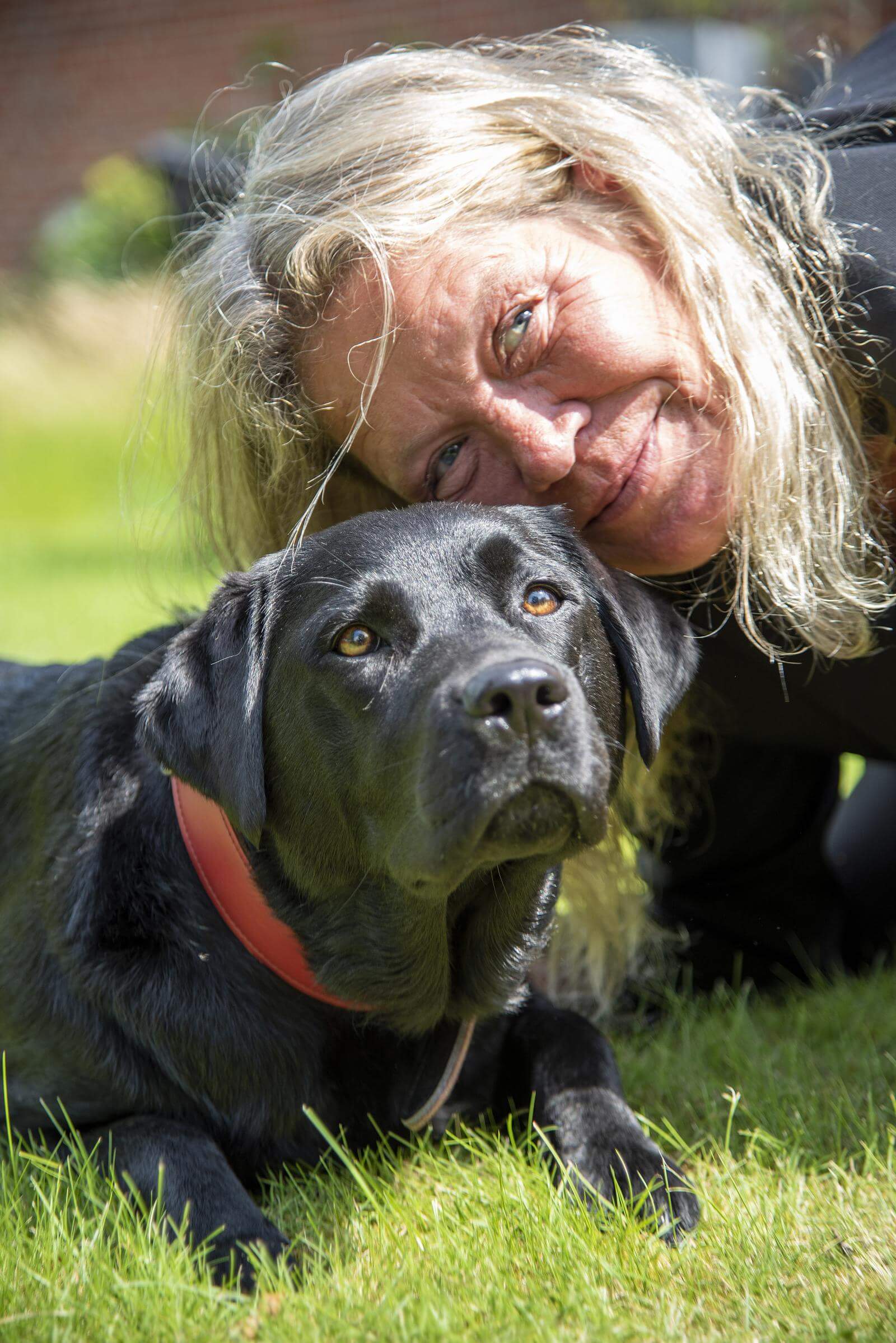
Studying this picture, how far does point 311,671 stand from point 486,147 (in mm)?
1180

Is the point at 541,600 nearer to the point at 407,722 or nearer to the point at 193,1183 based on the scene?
the point at 407,722

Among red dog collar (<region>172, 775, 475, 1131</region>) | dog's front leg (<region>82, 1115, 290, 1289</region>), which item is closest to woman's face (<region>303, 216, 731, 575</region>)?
red dog collar (<region>172, 775, 475, 1131</region>)

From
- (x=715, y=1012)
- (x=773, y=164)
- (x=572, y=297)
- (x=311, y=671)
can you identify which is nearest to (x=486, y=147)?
(x=572, y=297)

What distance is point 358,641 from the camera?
206 cm

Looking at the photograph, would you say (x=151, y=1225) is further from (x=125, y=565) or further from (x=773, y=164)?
(x=125, y=565)

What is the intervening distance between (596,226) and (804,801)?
1.58m

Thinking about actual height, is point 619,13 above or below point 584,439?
above

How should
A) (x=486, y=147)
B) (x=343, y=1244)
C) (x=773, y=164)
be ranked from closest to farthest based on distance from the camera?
(x=343, y=1244) < (x=486, y=147) < (x=773, y=164)

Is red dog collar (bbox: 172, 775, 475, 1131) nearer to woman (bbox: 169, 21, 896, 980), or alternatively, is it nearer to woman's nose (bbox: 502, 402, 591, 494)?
woman (bbox: 169, 21, 896, 980)

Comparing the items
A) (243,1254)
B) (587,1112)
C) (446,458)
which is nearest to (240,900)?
(243,1254)

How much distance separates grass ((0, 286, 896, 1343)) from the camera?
164 centimetres

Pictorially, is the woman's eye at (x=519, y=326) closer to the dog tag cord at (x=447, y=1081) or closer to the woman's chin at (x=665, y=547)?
the woman's chin at (x=665, y=547)

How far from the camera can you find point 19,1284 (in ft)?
5.74

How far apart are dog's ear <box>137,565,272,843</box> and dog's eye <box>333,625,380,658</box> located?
0.18 metres
